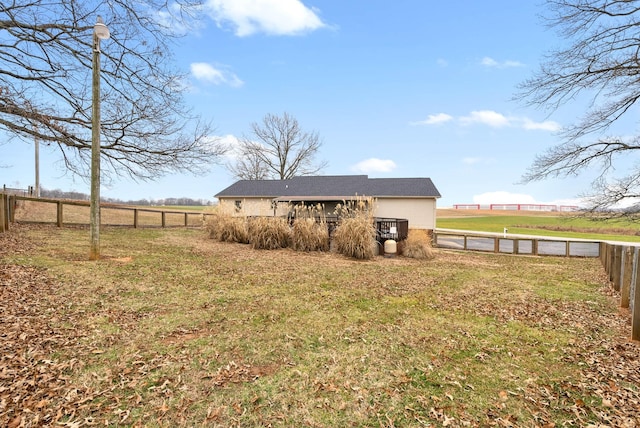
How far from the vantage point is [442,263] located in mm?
9172

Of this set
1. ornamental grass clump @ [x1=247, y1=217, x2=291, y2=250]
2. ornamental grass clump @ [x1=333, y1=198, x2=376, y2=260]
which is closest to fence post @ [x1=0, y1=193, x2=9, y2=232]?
ornamental grass clump @ [x1=247, y1=217, x2=291, y2=250]

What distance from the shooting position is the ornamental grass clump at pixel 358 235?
29.5 feet

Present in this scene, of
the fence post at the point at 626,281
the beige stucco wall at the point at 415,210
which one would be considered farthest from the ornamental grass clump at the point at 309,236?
the beige stucco wall at the point at 415,210

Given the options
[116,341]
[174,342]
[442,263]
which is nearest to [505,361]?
[174,342]

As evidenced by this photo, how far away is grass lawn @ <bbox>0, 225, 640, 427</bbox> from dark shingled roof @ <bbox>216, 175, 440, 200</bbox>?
48.3 feet

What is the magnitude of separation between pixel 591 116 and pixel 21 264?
14136 millimetres

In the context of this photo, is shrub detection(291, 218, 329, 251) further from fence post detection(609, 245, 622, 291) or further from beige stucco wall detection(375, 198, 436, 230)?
beige stucco wall detection(375, 198, 436, 230)

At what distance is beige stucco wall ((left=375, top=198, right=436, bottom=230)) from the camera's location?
63.6 ft

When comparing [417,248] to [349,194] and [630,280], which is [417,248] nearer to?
[630,280]

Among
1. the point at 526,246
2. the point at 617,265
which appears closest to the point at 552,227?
the point at 526,246

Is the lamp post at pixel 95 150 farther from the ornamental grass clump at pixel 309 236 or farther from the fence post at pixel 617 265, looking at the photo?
the fence post at pixel 617 265

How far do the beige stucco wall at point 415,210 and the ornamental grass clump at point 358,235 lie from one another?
34.0 ft

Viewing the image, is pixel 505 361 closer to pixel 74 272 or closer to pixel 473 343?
pixel 473 343

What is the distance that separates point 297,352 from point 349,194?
59.7 ft
